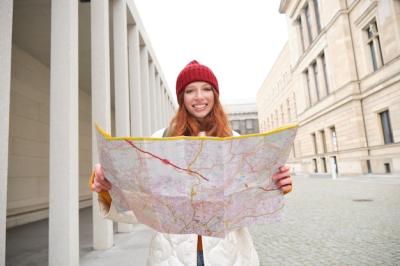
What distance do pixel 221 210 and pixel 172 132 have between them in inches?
31.4

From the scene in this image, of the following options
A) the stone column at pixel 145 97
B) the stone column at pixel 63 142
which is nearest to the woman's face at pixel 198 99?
the stone column at pixel 63 142

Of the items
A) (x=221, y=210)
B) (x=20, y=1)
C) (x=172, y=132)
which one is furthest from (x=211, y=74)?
(x=20, y=1)

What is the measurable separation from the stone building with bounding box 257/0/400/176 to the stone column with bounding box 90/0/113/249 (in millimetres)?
16682

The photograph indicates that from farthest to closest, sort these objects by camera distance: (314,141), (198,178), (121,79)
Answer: (314,141)
(121,79)
(198,178)

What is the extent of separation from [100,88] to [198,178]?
4.18 meters

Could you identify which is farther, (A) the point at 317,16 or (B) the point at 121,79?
(A) the point at 317,16

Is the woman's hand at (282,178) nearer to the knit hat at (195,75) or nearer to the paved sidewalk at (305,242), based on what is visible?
the knit hat at (195,75)

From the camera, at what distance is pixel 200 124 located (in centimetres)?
175

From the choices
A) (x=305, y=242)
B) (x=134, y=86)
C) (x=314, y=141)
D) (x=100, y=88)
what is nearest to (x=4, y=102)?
(x=100, y=88)

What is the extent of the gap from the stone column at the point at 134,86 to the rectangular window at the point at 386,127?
16.6 m

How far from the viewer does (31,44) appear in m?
8.20

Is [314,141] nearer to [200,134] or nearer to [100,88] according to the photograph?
[100,88]

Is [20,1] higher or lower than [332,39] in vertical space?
lower

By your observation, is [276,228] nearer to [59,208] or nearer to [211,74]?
[59,208]
